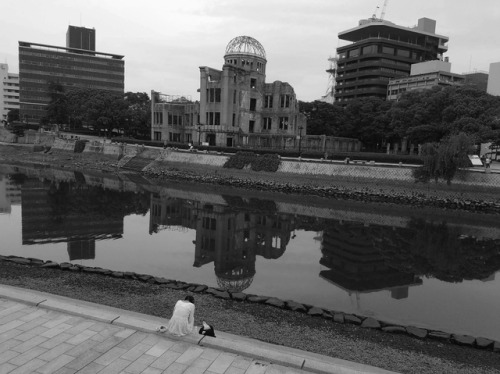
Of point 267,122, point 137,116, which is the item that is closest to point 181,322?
point 267,122

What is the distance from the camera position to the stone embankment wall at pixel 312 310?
435 inches

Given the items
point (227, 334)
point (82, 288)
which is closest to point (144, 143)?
point (82, 288)

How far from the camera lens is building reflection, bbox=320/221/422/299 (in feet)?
56.7

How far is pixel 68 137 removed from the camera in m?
79.4

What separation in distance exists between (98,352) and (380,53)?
11700cm

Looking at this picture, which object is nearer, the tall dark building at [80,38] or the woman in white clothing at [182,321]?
the woman in white clothing at [182,321]

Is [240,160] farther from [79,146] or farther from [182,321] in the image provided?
[182,321]

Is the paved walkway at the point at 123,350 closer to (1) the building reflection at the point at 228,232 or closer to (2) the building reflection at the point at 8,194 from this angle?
(1) the building reflection at the point at 228,232

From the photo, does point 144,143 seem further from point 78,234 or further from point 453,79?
point 453,79

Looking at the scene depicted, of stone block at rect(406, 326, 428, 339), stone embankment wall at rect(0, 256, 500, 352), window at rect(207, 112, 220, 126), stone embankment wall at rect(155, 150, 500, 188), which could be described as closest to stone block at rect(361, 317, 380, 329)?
stone embankment wall at rect(0, 256, 500, 352)

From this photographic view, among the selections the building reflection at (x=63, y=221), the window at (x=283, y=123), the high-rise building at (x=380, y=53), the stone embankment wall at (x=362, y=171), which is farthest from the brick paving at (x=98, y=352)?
the high-rise building at (x=380, y=53)

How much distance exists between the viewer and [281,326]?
11281 millimetres

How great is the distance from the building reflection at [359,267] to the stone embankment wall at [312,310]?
4394 mm

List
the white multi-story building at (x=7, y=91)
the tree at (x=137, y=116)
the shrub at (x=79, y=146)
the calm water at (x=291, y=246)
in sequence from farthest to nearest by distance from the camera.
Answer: the white multi-story building at (x=7, y=91)
the tree at (x=137, y=116)
the shrub at (x=79, y=146)
the calm water at (x=291, y=246)
